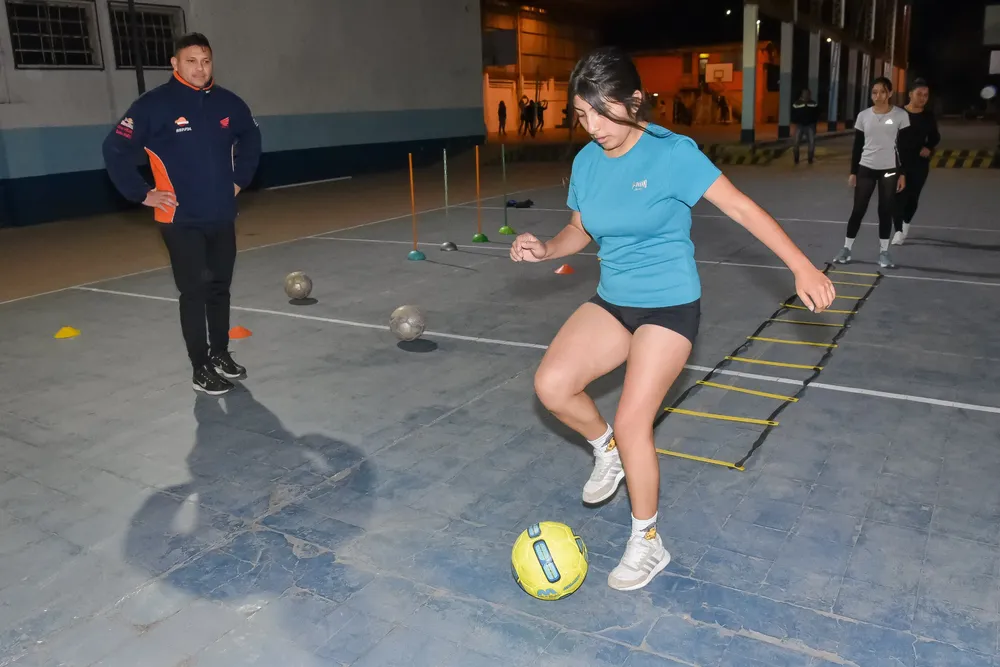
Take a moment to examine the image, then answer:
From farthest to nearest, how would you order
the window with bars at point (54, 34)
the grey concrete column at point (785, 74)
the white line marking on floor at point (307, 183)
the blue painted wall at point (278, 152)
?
the grey concrete column at point (785, 74) < the white line marking on floor at point (307, 183) < the blue painted wall at point (278, 152) < the window with bars at point (54, 34)

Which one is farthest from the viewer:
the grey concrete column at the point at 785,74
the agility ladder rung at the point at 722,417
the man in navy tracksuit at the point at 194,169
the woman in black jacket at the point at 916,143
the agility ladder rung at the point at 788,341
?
the grey concrete column at the point at 785,74

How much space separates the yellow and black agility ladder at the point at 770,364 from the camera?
4551mm

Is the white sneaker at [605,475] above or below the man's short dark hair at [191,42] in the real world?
below

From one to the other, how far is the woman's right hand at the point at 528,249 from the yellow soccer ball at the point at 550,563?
106 centimetres

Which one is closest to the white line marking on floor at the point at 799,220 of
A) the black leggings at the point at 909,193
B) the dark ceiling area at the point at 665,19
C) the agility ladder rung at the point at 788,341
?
the black leggings at the point at 909,193

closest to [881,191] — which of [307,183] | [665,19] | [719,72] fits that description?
[307,183]

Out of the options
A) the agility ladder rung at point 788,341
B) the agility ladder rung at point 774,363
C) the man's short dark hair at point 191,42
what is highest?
the man's short dark hair at point 191,42

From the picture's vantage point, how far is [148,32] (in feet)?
50.8

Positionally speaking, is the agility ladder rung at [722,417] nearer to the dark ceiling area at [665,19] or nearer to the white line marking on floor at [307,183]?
the white line marking on floor at [307,183]

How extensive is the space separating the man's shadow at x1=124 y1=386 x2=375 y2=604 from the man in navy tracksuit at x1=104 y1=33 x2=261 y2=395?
88 cm

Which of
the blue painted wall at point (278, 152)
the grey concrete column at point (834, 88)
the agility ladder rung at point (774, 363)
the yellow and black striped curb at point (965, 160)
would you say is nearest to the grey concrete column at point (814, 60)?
the grey concrete column at point (834, 88)

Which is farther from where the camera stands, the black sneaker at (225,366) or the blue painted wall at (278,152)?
the blue painted wall at (278,152)

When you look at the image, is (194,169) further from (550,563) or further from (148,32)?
(148,32)

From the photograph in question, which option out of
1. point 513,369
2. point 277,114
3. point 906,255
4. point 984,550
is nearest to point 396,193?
point 277,114
